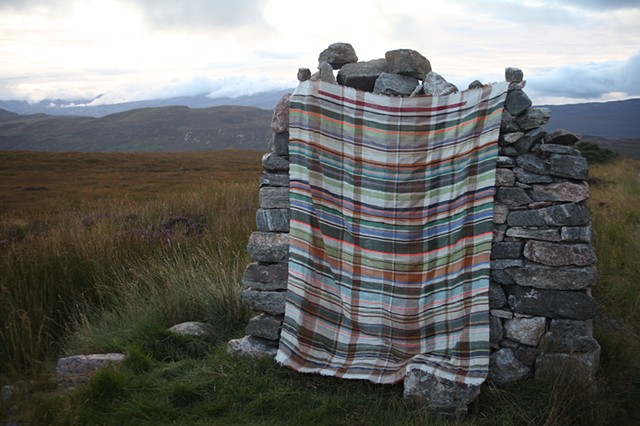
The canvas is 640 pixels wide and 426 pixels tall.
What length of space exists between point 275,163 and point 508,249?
2.03 m

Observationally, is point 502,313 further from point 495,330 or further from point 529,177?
point 529,177

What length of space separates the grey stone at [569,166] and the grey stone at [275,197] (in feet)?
7.01

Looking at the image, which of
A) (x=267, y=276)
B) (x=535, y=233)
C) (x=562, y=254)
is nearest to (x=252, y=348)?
(x=267, y=276)

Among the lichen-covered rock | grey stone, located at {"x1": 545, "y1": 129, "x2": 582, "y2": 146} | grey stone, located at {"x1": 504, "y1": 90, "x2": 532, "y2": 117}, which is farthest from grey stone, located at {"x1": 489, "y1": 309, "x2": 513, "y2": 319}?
grey stone, located at {"x1": 504, "y1": 90, "x2": 532, "y2": 117}

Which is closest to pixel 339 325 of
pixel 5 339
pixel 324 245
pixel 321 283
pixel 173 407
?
pixel 321 283

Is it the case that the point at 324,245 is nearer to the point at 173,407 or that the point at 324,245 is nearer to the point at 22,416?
the point at 173,407

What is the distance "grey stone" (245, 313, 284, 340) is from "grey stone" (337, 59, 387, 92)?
7.09 feet

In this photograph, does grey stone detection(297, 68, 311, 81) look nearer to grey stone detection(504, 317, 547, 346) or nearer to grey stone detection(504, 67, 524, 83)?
grey stone detection(504, 67, 524, 83)

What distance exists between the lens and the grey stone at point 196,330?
17.7ft

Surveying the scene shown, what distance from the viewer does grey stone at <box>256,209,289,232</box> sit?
188 inches

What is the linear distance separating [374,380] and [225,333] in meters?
1.89

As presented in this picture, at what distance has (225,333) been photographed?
5.62 metres

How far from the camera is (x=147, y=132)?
139 meters

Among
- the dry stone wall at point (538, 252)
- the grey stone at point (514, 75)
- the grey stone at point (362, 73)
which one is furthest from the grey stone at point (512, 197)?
the grey stone at point (362, 73)
